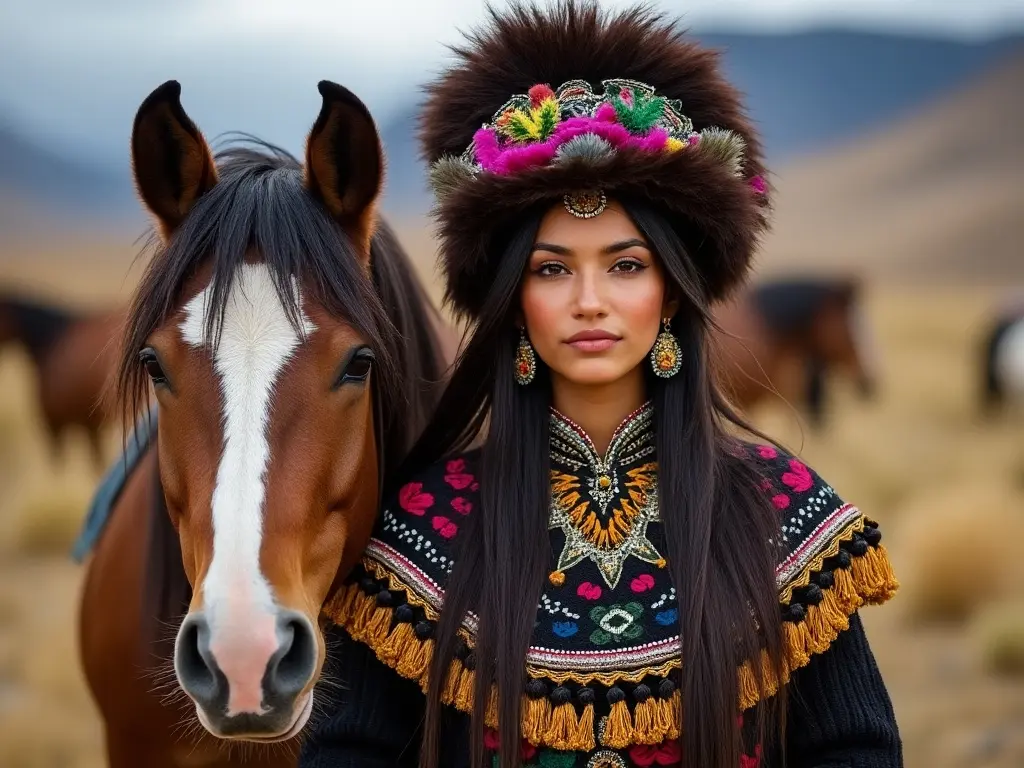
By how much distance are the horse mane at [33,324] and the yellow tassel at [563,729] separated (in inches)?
338

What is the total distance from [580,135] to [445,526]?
76 cm

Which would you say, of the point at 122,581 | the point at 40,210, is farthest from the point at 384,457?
the point at 40,210

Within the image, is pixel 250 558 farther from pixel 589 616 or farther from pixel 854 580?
pixel 854 580

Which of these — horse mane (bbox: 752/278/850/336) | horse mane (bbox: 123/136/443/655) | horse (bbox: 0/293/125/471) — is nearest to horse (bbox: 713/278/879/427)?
horse mane (bbox: 752/278/850/336)

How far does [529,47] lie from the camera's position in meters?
2.03

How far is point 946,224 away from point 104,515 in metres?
55.5

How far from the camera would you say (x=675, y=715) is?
182cm

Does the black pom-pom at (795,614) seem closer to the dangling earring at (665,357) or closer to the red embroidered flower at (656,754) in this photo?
the red embroidered flower at (656,754)

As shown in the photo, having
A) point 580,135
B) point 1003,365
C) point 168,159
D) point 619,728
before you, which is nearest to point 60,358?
point 168,159

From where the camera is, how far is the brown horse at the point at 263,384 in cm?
159

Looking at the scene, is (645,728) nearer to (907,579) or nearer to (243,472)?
(243,472)

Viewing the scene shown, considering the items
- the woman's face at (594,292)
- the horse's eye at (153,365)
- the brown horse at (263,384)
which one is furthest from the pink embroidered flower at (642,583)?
the horse's eye at (153,365)

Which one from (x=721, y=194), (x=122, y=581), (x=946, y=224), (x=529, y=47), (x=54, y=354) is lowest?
(x=122, y=581)

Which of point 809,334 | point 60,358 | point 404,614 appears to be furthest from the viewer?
point 809,334
